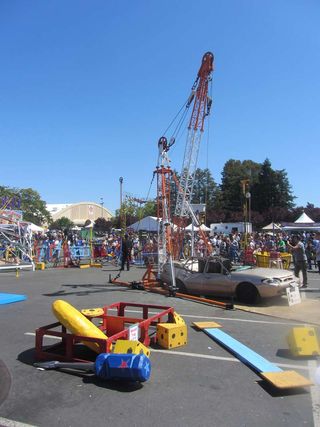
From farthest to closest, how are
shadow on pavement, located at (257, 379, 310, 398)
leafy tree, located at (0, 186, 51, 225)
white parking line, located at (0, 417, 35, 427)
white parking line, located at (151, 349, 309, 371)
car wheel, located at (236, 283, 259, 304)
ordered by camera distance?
leafy tree, located at (0, 186, 51, 225)
car wheel, located at (236, 283, 259, 304)
white parking line, located at (151, 349, 309, 371)
shadow on pavement, located at (257, 379, 310, 398)
white parking line, located at (0, 417, 35, 427)

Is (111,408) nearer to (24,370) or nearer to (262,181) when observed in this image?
(24,370)

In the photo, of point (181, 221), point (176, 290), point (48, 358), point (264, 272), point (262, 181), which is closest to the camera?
point (48, 358)

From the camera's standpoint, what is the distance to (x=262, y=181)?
253ft

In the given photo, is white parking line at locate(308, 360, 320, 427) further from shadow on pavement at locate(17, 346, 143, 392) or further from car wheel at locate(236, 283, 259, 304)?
car wheel at locate(236, 283, 259, 304)

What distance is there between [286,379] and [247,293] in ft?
19.8

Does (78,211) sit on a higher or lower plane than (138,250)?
higher

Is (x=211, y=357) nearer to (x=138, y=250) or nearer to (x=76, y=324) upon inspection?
(x=76, y=324)

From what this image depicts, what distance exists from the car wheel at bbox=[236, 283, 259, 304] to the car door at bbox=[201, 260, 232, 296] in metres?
0.30

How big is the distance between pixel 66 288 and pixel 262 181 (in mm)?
66892

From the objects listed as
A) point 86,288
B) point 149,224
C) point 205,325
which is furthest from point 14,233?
point 205,325

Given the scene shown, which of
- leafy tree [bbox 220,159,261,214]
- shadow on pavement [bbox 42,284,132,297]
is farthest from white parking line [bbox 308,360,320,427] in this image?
leafy tree [bbox 220,159,261,214]

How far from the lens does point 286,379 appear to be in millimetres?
5148

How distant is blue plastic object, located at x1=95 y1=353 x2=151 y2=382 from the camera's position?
16.6 ft

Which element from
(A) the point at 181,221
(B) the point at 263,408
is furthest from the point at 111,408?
(A) the point at 181,221
